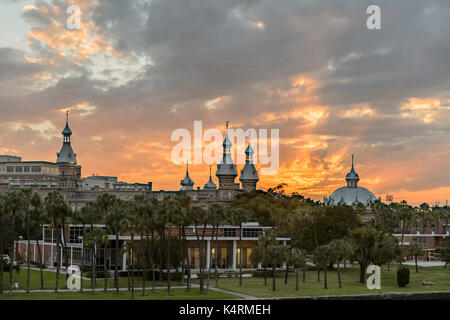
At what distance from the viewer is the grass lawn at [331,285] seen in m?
76.6

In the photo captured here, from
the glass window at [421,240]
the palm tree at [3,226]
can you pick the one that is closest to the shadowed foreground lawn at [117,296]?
the palm tree at [3,226]

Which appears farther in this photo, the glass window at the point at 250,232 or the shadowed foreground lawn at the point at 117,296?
the glass window at the point at 250,232

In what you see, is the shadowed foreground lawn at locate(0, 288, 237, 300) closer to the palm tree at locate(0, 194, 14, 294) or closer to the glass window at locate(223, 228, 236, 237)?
the palm tree at locate(0, 194, 14, 294)

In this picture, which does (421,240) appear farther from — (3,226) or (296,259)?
(3,226)

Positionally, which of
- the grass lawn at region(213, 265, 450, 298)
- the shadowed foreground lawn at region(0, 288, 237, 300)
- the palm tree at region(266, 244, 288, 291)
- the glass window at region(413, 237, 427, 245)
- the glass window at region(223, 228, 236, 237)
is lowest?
Result: the grass lawn at region(213, 265, 450, 298)

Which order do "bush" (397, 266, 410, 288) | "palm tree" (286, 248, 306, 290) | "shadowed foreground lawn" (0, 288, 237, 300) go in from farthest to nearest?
"bush" (397, 266, 410, 288)
"palm tree" (286, 248, 306, 290)
"shadowed foreground lawn" (0, 288, 237, 300)

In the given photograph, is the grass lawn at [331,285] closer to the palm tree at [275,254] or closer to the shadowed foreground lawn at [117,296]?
the palm tree at [275,254]

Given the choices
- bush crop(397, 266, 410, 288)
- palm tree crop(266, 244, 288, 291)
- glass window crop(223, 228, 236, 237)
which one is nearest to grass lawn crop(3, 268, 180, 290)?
palm tree crop(266, 244, 288, 291)

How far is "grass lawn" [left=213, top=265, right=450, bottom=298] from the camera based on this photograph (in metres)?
76.6

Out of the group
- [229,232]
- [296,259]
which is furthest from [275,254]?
[229,232]
